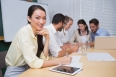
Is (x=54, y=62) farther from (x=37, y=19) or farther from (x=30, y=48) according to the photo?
(x=37, y=19)

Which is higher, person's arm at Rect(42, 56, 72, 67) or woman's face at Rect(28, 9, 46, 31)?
woman's face at Rect(28, 9, 46, 31)

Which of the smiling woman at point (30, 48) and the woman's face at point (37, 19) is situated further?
the woman's face at point (37, 19)

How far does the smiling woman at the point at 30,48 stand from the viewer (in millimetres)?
1104

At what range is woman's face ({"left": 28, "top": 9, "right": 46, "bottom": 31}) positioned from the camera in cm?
125

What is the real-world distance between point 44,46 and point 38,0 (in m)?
2.38

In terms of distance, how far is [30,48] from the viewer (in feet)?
3.67

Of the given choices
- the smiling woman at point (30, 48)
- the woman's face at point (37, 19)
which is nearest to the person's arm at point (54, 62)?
the smiling woman at point (30, 48)

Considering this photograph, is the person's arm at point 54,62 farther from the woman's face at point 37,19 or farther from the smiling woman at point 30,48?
the woman's face at point 37,19

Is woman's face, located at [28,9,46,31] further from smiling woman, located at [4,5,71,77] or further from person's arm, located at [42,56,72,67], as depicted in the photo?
person's arm, located at [42,56,72,67]

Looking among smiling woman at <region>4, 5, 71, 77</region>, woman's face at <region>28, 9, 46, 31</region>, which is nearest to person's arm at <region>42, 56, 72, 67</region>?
smiling woman at <region>4, 5, 71, 77</region>

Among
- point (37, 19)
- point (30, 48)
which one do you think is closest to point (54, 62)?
point (30, 48)

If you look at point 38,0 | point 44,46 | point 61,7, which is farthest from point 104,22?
point 44,46

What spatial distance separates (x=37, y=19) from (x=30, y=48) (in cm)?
31

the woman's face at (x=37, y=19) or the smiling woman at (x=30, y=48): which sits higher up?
the woman's face at (x=37, y=19)
